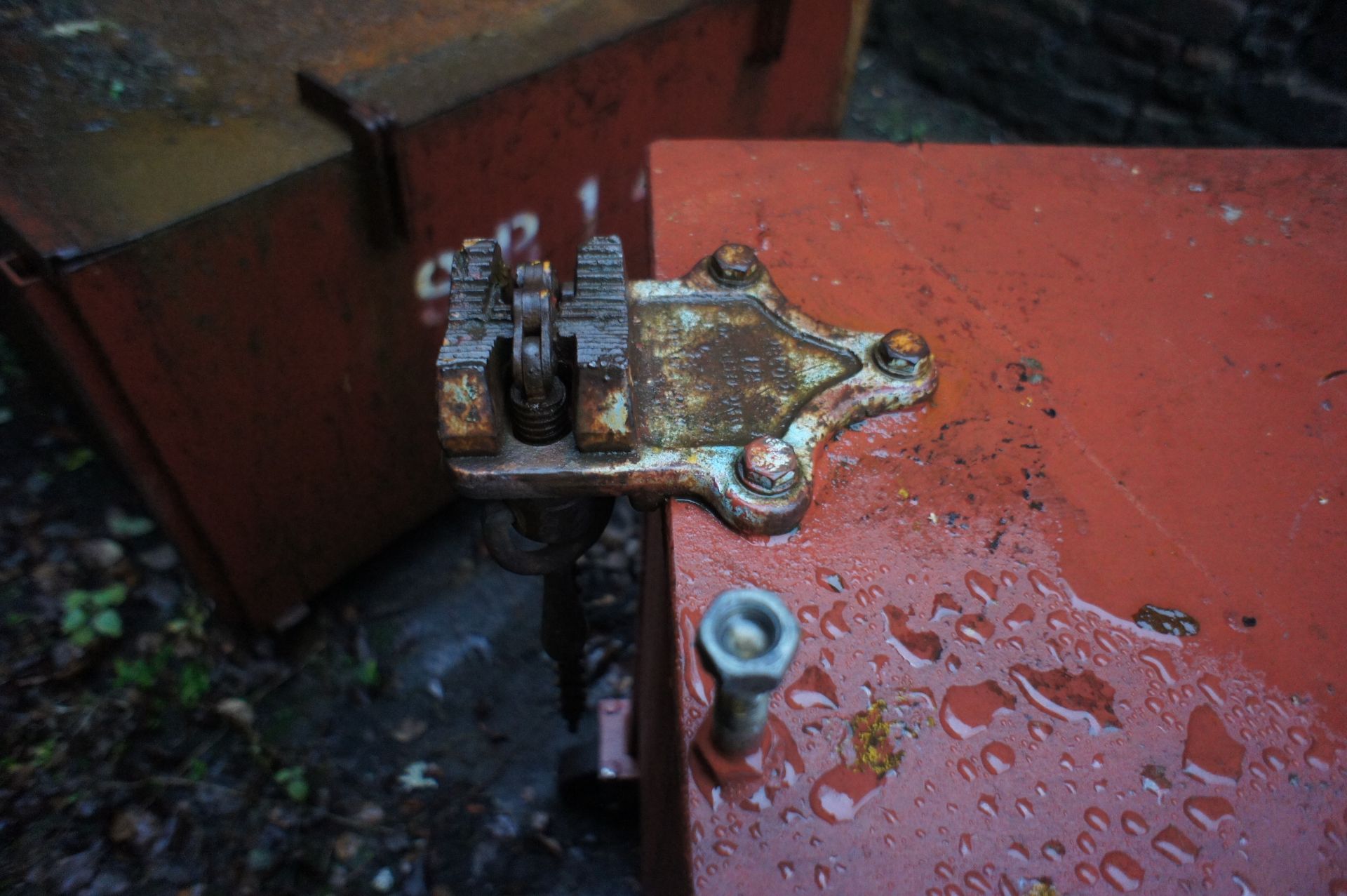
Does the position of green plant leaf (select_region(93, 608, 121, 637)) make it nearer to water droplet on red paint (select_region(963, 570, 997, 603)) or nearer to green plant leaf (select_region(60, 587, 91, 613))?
green plant leaf (select_region(60, 587, 91, 613))

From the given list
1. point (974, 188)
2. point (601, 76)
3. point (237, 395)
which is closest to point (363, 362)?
point (237, 395)

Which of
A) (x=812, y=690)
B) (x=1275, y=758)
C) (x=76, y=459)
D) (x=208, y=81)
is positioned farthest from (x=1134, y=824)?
(x=76, y=459)

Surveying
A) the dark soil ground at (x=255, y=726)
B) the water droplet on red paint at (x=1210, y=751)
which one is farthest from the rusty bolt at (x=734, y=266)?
the dark soil ground at (x=255, y=726)

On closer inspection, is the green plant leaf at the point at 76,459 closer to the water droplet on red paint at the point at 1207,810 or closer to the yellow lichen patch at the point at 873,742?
the yellow lichen patch at the point at 873,742

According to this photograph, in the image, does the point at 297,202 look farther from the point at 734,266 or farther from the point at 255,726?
the point at 255,726

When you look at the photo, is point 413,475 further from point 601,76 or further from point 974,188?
point 974,188

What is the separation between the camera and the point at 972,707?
26.8 inches

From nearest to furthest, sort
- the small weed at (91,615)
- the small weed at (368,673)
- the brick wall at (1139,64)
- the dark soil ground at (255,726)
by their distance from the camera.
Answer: the dark soil ground at (255,726) < the small weed at (91,615) < the small weed at (368,673) < the brick wall at (1139,64)

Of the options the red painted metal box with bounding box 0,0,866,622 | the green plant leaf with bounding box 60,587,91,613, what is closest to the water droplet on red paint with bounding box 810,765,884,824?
the red painted metal box with bounding box 0,0,866,622

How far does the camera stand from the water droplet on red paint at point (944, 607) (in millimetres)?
729

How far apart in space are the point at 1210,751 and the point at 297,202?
143cm

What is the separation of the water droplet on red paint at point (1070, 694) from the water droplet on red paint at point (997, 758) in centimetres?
5

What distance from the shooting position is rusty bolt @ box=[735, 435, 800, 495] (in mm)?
744

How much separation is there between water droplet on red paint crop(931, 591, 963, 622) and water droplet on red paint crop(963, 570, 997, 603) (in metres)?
0.02
